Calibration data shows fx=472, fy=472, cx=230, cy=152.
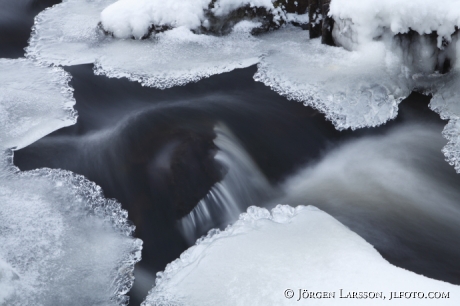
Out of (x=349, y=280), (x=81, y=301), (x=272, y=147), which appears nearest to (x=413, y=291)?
(x=349, y=280)

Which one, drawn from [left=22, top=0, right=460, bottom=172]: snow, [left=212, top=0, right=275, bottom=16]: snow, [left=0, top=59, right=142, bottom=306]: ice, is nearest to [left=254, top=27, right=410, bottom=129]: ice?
[left=22, top=0, right=460, bottom=172]: snow

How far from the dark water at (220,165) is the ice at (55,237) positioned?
95 millimetres

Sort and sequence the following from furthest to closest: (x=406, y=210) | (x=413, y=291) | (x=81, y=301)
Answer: (x=406, y=210)
(x=81, y=301)
(x=413, y=291)

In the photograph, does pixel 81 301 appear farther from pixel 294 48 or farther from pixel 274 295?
pixel 294 48

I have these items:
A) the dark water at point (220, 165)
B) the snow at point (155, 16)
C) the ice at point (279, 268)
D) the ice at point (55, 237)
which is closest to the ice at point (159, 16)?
the snow at point (155, 16)

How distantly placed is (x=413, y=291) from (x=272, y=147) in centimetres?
148

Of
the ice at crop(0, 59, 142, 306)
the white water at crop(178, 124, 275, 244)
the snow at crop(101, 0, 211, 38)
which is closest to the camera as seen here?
the ice at crop(0, 59, 142, 306)

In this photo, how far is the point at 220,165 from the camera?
318cm

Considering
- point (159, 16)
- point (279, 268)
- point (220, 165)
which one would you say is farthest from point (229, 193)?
point (159, 16)

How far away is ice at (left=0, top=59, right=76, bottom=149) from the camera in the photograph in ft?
11.3

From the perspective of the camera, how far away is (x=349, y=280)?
2373 mm

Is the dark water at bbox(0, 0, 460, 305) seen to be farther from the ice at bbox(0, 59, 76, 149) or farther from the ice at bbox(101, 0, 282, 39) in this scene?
the ice at bbox(101, 0, 282, 39)

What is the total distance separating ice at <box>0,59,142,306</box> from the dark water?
0.31 feet

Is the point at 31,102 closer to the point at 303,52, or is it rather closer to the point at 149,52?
the point at 149,52
